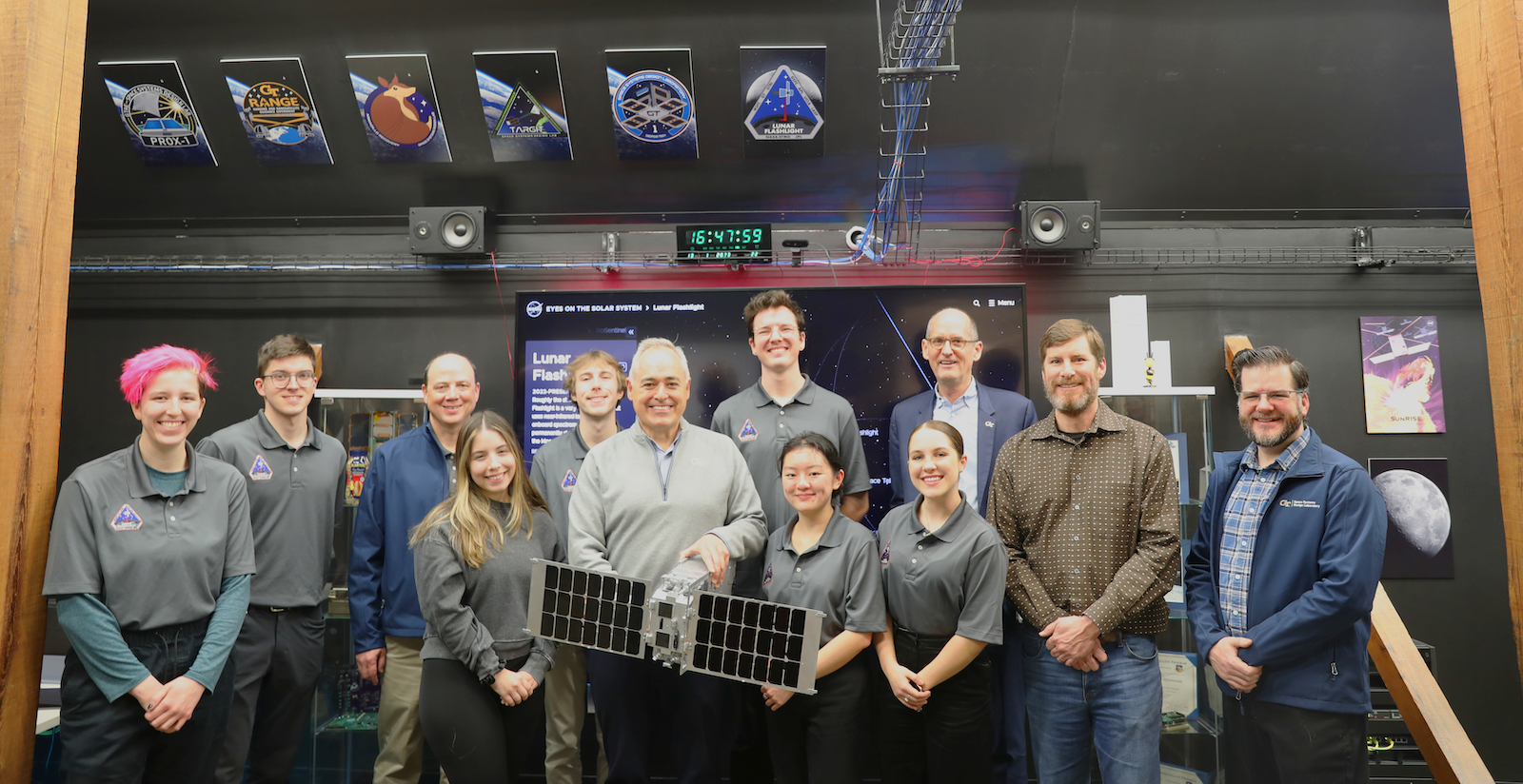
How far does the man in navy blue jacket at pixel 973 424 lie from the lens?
3.19 metres

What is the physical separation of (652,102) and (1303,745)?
419cm

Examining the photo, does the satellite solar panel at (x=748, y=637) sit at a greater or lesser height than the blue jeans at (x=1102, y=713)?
greater

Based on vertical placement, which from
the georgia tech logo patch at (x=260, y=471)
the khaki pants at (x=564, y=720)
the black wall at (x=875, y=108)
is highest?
the black wall at (x=875, y=108)

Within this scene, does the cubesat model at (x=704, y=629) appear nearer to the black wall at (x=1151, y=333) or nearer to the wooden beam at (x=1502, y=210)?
the wooden beam at (x=1502, y=210)

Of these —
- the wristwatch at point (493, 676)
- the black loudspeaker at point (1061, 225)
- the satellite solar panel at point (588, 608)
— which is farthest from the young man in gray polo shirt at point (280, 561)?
the black loudspeaker at point (1061, 225)

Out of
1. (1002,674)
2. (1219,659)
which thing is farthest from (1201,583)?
(1002,674)

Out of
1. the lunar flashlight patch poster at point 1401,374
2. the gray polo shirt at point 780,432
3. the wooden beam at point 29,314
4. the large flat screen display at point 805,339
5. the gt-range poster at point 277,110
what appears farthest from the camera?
the lunar flashlight patch poster at point 1401,374

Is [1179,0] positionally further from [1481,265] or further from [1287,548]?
[1287,548]

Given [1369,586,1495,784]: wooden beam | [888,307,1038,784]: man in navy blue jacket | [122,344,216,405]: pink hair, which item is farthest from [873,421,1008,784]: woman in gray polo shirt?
[122,344,216,405]: pink hair

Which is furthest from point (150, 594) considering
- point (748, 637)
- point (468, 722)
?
point (748, 637)

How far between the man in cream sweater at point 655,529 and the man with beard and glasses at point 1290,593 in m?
1.61

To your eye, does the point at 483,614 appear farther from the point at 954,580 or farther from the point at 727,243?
the point at 727,243

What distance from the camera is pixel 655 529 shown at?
2705 millimetres

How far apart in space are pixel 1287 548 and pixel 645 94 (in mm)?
3820
